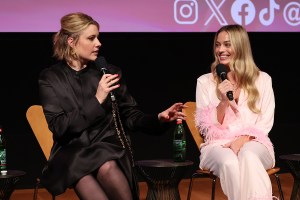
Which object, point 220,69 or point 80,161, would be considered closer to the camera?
point 80,161

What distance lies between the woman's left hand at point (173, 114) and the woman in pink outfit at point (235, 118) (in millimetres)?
430

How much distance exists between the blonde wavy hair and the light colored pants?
3.58 feet

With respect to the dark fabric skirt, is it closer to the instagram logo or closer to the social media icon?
the instagram logo

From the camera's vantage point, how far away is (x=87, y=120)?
10.8ft

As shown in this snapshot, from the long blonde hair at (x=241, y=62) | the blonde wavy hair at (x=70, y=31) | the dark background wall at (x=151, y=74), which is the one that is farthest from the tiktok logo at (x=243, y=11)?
the blonde wavy hair at (x=70, y=31)

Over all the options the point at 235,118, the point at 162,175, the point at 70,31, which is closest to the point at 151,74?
the point at 235,118

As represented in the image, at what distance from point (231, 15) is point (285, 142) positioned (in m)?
1.43

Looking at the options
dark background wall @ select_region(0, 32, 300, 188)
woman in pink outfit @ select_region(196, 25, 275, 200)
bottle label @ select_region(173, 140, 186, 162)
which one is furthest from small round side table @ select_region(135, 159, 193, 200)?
dark background wall @ select_region(0, 32, 300, 188)

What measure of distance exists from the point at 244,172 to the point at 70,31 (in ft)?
4.29

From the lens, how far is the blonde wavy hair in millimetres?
3492

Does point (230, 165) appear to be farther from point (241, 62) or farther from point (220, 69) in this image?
point (241, 62)

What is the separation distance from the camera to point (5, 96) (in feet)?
18.0

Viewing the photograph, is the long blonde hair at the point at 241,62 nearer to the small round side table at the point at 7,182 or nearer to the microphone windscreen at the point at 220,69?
the microphone windscreen at the point at 220,69

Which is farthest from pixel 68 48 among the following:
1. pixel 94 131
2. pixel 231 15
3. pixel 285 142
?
pixel 285 142
